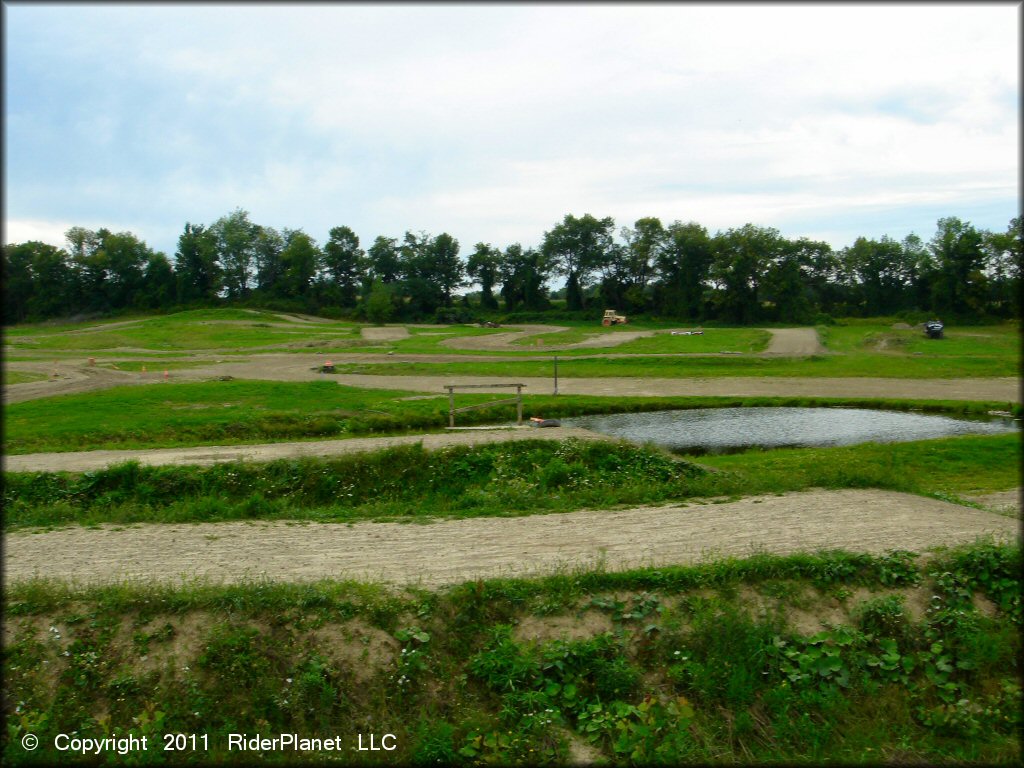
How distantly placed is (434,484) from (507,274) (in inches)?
3646

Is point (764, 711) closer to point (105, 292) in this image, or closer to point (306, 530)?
point (306, 530)

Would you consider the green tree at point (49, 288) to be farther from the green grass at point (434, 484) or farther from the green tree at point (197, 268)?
the green grass at point (434, 484)

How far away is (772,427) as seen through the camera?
27.3 meters

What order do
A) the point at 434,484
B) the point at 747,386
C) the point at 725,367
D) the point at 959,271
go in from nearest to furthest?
the point at 434,484 → the point at 747,386 → the point at 725,367 → the point at 959,271

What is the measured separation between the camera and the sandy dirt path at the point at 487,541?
34.1 ft

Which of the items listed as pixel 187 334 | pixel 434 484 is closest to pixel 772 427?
pixel 434 484

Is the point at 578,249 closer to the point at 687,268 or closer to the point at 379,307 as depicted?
the point at 687,268

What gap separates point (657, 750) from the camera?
24.4ft

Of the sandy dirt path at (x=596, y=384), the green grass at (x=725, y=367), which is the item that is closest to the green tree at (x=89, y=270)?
the sandy dirt path at (x=596, y=384)

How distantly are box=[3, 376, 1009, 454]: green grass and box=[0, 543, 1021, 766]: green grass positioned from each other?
50.3 feet

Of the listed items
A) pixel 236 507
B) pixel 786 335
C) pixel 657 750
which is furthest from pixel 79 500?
pixel 786 335

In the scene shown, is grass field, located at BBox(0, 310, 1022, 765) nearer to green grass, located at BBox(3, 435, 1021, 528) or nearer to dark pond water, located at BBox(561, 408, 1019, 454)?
green grass, located at BBox(3, 435, 1021, 528)

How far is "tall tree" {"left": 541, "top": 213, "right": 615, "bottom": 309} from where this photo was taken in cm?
10044

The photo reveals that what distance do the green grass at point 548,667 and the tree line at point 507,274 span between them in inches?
2911
